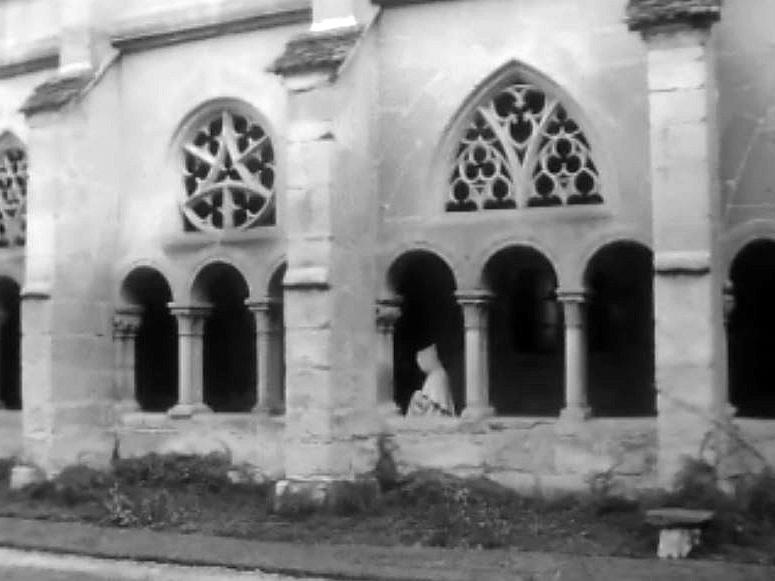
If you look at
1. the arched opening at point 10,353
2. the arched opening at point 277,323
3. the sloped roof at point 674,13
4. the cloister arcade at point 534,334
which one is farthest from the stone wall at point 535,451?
the arched opening at point 10,353

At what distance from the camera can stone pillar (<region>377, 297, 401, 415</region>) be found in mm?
12461

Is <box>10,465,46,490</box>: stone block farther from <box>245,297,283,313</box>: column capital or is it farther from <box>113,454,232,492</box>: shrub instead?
<box>245,297,283,313</box>: column capital

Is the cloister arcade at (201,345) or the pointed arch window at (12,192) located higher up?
the pointed arch window at (12,192)

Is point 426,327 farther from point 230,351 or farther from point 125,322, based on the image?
point 125,322

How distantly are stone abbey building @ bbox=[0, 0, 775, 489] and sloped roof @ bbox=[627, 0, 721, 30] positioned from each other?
0.03m

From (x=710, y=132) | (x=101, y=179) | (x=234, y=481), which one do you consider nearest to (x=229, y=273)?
(x=101, y=179)

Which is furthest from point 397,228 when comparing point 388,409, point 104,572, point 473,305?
point 104,572

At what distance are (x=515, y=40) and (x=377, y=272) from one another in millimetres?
2806

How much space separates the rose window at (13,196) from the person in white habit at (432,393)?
6043 mm

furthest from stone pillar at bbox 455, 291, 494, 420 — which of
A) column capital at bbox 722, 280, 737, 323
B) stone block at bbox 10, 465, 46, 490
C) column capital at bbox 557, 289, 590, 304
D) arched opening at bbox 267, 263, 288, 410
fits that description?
stone block at bbox 10, 465, 46, 490

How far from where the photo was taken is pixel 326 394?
1170cm

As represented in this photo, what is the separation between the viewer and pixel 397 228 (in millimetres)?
12586

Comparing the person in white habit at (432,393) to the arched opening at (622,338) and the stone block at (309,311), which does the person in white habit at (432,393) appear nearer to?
the stone block at (309,311)

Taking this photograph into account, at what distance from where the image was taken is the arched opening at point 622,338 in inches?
527
